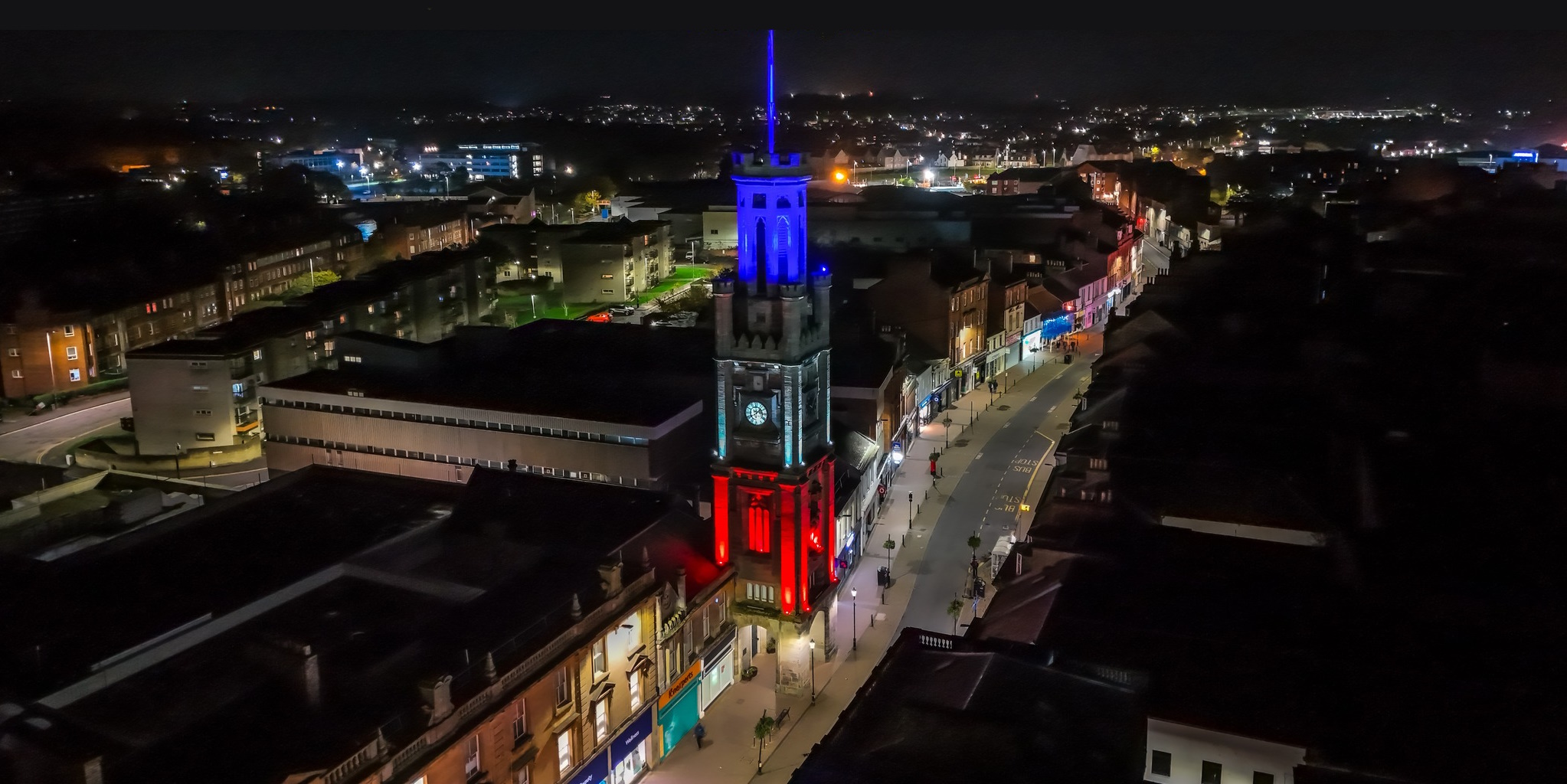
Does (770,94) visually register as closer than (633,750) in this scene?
No

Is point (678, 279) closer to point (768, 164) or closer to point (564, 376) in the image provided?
point (564, 376)

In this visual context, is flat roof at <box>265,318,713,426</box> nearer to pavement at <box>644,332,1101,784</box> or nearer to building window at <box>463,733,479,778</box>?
pavement at <box>644,332,1101,784</box>

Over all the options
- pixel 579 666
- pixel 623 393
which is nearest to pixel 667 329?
pixel 623 393

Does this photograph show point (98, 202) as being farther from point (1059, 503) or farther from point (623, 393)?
point (1059, 503)

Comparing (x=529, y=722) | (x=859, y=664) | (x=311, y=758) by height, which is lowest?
(x=859, y=664)

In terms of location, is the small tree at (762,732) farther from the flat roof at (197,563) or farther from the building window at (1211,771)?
the flat roof at (197,563)

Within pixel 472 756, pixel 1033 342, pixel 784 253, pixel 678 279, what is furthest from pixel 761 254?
pixel 678 279
